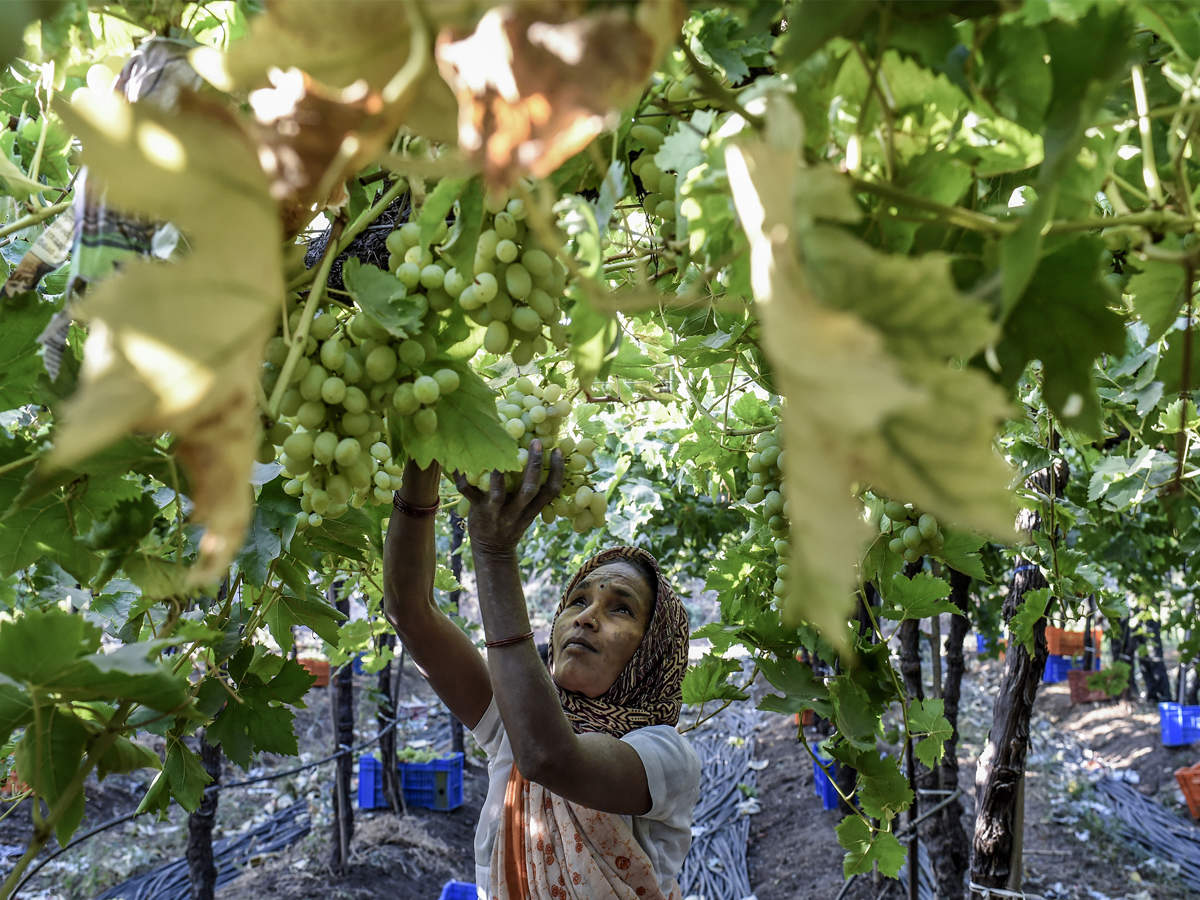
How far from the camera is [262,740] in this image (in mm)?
1343

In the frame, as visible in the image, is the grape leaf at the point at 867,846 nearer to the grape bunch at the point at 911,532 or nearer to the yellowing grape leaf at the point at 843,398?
the grape bunch at the point at 911,532

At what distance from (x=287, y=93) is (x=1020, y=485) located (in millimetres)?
2035

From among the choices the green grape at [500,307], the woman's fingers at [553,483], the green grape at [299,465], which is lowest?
the green grape at [299,465]

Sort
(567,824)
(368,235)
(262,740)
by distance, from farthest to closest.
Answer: (567,824), (262,740), (368,235)

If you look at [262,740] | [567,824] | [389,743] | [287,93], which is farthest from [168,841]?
[287,93]

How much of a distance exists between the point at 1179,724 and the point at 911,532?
8371 millimetres

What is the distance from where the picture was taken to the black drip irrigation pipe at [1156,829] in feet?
20.0

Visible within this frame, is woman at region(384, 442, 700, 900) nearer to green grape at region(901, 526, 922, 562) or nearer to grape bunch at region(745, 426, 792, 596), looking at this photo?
grape bunch at region(745, 426, 792, 596)

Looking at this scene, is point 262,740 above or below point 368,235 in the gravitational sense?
below

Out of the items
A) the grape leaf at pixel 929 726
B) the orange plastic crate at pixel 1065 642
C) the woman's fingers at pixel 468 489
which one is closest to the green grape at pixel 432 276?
the woman's fingers at pixel 468 489

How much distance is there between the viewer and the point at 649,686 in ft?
→ 7.47

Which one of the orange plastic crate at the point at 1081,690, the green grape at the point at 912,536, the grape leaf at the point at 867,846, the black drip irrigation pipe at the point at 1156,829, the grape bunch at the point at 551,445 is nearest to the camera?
the grape bunch at the point at 551,445

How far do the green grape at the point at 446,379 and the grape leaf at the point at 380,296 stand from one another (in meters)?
0.08

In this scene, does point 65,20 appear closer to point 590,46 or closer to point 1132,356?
point 590,46
